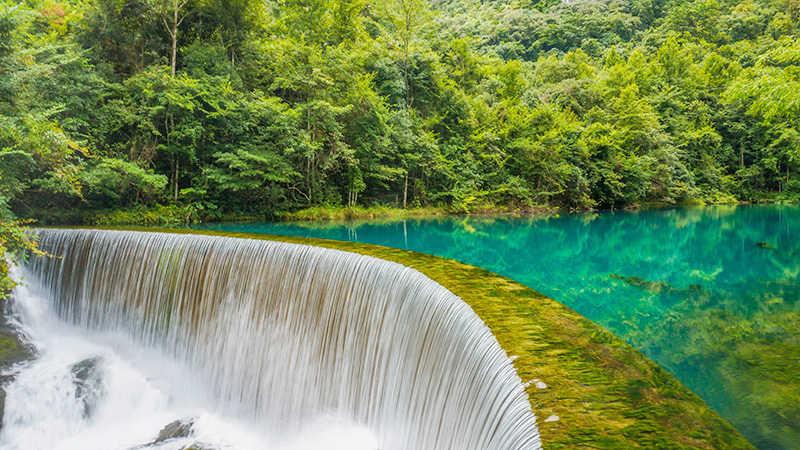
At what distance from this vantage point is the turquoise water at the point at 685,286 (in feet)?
9.64

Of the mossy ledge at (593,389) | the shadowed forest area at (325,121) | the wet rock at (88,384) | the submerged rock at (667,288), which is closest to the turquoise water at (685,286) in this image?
the submerged rock at (667,288)

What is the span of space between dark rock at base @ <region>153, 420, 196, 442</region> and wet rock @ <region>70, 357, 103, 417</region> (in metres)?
1.22

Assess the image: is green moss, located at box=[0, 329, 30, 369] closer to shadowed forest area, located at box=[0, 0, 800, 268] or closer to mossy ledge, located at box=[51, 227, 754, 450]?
shadowed forest area, located at box=[0, 0, 800, 268]

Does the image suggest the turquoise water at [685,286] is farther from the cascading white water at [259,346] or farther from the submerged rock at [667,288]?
the cascading white water at [259,346]

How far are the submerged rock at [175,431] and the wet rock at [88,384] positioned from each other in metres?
1.22

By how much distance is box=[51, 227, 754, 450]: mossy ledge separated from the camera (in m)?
1.40

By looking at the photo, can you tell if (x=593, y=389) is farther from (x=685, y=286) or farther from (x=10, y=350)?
(x=10, y=350)

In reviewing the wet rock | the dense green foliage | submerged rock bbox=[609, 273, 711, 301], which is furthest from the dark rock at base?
submerged rock bbox=[609, 273, 711, 301]

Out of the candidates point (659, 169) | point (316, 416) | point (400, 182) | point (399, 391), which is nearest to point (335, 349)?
point (316, 416)

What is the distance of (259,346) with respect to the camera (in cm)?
489

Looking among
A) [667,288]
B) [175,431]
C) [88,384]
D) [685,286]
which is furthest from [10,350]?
[685,286]

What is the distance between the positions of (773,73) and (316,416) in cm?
1115

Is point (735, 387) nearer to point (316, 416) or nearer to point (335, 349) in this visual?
point (335, 349)

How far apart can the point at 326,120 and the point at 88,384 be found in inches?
384
